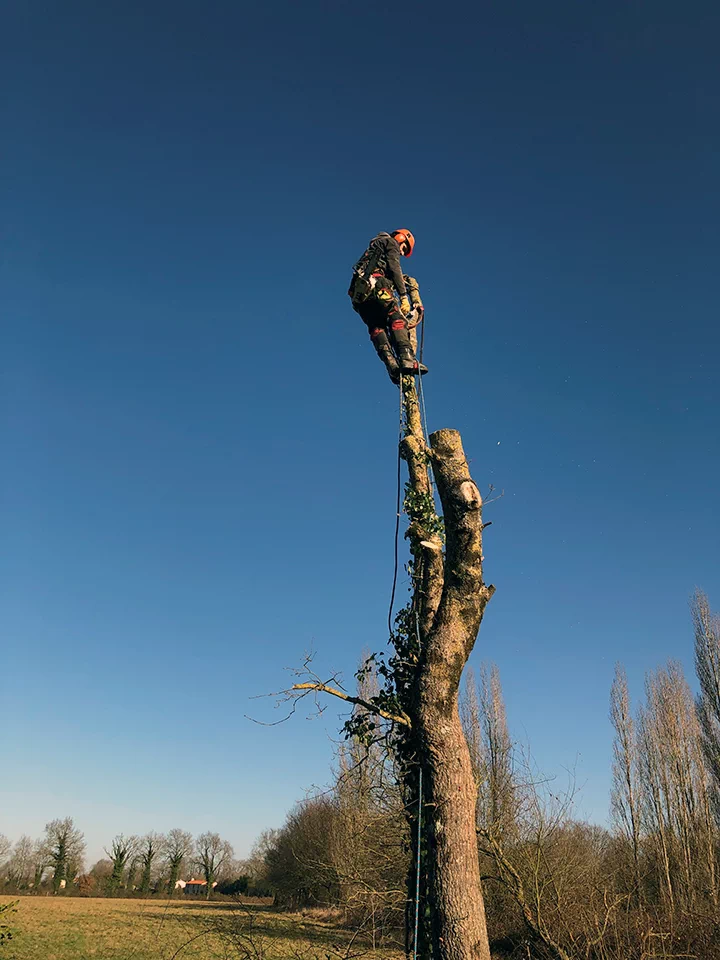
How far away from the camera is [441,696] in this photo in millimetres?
4730

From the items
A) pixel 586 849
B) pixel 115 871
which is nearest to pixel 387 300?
pixel 586 849

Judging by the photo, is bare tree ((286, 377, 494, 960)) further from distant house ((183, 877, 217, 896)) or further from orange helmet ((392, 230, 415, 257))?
distant house ((183, 877, 217, 896))

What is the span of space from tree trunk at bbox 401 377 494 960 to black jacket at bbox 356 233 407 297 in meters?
1.75

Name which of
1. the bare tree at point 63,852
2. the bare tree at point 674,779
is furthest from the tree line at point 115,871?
the bare tree at point 674,779

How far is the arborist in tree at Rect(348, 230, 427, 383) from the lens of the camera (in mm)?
6246

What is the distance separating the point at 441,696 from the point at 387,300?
3618mm

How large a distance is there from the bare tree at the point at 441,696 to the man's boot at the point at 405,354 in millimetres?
916

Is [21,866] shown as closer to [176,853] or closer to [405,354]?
[176,853]

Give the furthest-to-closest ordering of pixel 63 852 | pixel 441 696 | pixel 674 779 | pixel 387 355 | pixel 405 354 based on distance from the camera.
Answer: pixel 63 852, pixel 674 779, pixel 387 355, pixel 405 354, pixel 441 696

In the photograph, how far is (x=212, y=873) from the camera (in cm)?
6525

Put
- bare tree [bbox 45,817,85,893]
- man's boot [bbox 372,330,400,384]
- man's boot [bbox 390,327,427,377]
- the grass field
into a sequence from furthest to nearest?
bare tree [bbox 45,817,85,893], the grass field, man's boot [bbox 372,330,400,384], man's boot [bbox 390,327,427,377]

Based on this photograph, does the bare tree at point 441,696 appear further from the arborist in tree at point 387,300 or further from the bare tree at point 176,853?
the bare tree at point 176,853

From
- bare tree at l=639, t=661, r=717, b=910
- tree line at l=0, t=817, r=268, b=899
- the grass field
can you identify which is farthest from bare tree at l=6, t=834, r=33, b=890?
bare tree at l=639, t=661, r=717, b=910

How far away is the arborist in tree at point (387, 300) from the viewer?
246 inches
